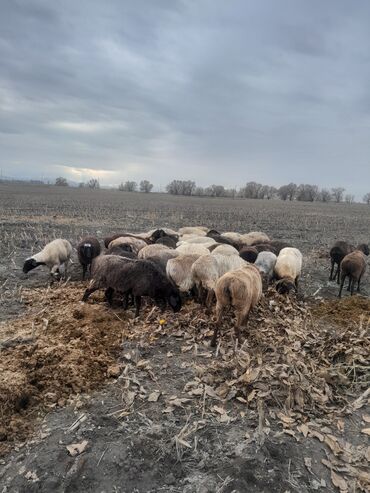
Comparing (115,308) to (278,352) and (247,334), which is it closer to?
(247,334)

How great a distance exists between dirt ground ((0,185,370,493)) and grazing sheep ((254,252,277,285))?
2.02 metres

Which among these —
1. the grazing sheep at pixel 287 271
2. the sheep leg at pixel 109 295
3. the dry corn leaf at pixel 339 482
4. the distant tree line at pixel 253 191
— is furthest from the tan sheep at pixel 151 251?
the distant tree line at pixel 253 191

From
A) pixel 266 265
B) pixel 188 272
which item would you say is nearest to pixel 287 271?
pixel 266 265

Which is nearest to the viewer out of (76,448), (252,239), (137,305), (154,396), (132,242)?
(76,448)

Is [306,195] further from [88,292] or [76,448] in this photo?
[76,448]

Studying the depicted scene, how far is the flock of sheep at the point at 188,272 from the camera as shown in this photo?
7.16 metres

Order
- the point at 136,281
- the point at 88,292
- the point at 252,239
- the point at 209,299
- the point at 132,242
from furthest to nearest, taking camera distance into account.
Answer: the point at 252,239
the point at 132,242
the point at 88,292
the point at 209,299
the point at 136,281

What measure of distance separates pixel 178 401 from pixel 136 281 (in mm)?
3515

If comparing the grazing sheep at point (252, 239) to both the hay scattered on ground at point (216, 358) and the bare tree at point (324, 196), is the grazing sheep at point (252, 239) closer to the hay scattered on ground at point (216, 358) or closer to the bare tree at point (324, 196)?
the hay scattered on ground at point (216, 358)

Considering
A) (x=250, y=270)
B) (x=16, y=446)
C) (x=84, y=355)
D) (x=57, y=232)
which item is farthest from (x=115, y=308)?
(x=57, y=232)

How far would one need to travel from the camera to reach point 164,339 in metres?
7.16

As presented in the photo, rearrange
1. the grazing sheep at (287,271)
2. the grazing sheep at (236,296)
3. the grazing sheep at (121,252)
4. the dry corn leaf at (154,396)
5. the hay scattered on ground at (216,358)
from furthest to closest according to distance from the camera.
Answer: the grazing sheep at (121,252) < the grazing sheep at (287,271) < the grazing sheep at (236,296) < the dry corn leaf at (154,396) < the hay scattered on ground at (216,358)

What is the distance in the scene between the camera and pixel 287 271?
1055 centimetres

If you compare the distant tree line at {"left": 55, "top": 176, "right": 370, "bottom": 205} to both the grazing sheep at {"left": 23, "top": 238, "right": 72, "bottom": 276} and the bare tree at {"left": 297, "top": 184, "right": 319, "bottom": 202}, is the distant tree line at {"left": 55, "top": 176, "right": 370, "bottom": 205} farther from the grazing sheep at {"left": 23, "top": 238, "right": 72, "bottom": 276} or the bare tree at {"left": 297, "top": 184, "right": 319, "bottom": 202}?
the grazing sheep at {"left": 23, "top": 238, "right": 72, "bottom": 276}
